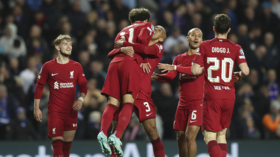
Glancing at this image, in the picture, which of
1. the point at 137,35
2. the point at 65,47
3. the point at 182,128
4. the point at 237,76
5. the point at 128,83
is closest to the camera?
the point at 128,83

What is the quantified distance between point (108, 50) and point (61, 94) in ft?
15.6

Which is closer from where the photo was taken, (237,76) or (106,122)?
(106,122)

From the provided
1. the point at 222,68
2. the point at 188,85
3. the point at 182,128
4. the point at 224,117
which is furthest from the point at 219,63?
the point at 182,128

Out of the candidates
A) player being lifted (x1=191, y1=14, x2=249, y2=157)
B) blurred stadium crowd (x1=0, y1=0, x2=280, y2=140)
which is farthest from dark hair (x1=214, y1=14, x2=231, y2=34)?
blurred stadium crowd (x1=0, y1=0, x2=280, y2=140)

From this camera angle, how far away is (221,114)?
6.64m

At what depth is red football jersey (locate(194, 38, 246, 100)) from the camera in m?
6.48

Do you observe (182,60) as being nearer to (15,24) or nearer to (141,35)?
(141,35)

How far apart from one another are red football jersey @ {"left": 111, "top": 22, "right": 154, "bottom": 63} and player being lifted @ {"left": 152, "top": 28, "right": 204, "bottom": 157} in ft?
2.77

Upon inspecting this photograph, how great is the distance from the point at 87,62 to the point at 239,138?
4.02 m

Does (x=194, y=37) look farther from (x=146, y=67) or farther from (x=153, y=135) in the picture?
(x=153, y=135)

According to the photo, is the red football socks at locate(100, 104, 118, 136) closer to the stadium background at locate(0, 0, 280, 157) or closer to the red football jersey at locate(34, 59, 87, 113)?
the red football jersey at locate(34, 59, 87, 113)

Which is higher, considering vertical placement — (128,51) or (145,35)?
(145,35)

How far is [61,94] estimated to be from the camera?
7246 mm

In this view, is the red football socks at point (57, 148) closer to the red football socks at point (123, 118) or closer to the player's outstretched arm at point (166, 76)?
the red football socks at point (123, 118)
